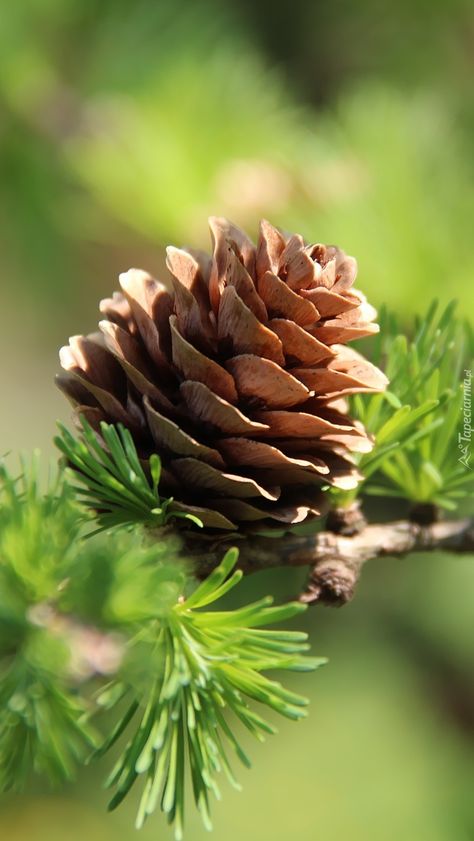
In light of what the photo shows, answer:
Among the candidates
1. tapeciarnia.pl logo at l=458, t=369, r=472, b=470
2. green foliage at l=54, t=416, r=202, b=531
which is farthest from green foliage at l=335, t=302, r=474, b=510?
green foliage at l=54, t=416, r=202, b=531

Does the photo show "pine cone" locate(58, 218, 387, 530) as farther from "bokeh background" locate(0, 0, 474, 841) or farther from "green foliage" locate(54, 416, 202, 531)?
"bokeh background" locate(0, 0, 474, 841)

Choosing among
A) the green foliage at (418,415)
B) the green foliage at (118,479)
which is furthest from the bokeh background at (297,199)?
the green foliage at (118,479)

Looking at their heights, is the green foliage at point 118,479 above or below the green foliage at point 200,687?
above

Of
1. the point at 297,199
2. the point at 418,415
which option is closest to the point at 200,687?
the point at 418,415

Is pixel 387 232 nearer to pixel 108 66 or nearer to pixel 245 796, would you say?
pixel 108 66

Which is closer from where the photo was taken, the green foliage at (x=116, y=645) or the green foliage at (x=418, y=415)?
the green foliage at (x=116, y=645)

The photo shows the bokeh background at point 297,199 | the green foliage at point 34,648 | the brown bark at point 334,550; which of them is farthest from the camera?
the bokeh background at point 297,199

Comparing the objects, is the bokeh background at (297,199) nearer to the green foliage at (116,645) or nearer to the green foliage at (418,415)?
the green foliage at (418,415)

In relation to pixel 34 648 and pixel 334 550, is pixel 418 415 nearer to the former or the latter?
pixel 334 550

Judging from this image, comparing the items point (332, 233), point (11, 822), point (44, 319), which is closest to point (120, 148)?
point (332, 233)
